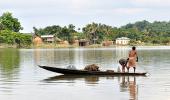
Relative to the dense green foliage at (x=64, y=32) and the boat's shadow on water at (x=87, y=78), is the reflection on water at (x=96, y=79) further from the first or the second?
the dense green foliage at (x=64, y=32)

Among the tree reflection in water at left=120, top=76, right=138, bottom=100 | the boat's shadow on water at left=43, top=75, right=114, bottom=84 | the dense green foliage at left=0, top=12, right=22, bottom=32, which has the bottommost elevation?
the tree reflection in water at left=120, top=76, right=138, bottom=100

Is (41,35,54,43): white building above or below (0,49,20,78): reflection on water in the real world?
above

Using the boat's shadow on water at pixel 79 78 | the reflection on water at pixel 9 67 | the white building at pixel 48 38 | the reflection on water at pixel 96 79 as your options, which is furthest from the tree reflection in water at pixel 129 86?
the white building at pixel 48 38

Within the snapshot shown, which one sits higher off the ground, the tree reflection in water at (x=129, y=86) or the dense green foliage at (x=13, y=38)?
the dense green foliage at (x=13, y=38)

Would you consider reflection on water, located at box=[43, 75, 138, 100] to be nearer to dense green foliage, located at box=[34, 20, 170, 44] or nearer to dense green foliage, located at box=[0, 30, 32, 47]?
dense green foliage, located at box=[0, 30, 32, 47]

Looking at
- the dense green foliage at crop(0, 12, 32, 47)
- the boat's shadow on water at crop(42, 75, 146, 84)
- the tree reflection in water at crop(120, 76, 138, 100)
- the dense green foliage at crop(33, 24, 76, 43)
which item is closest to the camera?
the tree reflection in water at crop(120, 76, 138, 100)

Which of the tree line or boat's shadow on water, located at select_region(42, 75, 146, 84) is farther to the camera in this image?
the tree line

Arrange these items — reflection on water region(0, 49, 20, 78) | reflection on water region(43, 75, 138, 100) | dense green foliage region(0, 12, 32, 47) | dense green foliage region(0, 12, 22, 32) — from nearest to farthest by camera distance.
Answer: reflection on water region(43, 75, 138, 100), reflection on water region(0, 49, 20, 78), dense green foliage region(0, 12, 32, 47), dense green foliage region(0, 12, 22, 32)

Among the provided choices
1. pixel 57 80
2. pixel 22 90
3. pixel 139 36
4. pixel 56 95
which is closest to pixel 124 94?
pixel 56 95

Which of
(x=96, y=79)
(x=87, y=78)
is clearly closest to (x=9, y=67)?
(x=87, y=78)

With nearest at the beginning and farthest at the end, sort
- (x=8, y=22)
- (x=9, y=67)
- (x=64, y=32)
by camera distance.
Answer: (x=9, y=67) → (x=8, y=22) → (x=64, y=32)

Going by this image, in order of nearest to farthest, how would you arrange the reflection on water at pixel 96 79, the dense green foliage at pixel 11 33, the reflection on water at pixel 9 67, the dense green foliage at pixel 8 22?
1. the reflection on water at pixel 96 79
2. the reflection on water at pixel 9 67
3. the dense green foliage at pixel 11 33
4. the dense green foliage at pixel 8 22

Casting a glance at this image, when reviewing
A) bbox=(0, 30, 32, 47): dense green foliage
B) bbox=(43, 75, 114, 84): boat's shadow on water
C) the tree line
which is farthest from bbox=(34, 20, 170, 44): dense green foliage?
bbox=(43, 75, 114, 84): boat's shadow on water

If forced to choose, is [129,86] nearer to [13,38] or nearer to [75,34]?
[13,38]
